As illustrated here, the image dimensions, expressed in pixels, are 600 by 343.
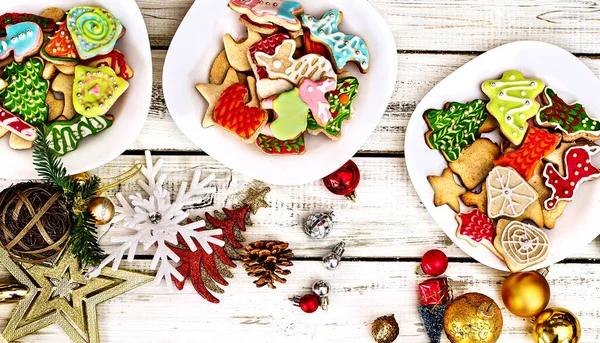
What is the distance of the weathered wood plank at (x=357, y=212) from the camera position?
1344mm

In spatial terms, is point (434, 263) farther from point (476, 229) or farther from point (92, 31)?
point (92, 31)

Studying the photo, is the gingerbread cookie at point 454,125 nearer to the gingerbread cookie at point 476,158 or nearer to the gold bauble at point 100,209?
the gingerbread cookie at point 476,158

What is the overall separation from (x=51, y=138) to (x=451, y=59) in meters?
0.91

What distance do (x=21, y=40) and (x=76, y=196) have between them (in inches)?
13.3

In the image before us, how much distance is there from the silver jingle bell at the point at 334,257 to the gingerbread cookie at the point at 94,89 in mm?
591

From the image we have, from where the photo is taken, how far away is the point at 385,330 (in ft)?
4.28

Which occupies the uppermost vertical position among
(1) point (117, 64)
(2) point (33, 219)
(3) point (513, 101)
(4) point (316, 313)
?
(1) point (117, 64)

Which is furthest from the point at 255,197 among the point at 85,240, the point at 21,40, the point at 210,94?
the point at 21,40

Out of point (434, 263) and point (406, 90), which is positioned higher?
point (406, 90)

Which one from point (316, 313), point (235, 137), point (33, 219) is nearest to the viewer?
point (33, 219)

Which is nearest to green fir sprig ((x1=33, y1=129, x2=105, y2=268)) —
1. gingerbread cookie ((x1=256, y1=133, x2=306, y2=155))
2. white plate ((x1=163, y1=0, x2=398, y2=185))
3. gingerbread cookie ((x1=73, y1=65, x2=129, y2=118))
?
gingerbread cookie ((x1=73, y1=65, x2=129, y2=118))

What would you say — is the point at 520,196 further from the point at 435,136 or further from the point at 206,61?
the point at 206,61

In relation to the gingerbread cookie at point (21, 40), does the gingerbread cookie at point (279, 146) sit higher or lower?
lower

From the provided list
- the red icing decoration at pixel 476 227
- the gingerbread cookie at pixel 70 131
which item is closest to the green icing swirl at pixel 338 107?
the red icing decoration at pixel 476 227
